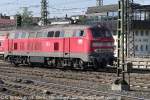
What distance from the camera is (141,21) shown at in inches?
2731

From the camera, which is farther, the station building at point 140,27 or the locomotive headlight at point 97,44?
the station building at point 140,27

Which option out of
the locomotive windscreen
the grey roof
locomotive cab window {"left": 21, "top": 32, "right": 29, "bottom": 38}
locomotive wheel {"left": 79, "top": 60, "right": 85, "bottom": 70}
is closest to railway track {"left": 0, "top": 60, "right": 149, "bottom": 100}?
locomotive wheel {"left": 79, "top": 60, "right": 85, "bottom": 70}

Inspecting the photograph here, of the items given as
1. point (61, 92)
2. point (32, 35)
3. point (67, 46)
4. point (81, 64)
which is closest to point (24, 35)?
point (32, 35)

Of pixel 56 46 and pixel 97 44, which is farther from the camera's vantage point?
pixel 56 46

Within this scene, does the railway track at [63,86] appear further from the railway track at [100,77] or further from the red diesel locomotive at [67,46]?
the red diesel locomotive at [67,46]

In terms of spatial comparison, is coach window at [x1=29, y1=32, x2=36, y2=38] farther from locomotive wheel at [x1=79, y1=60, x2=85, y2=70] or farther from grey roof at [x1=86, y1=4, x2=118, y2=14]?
grey roof at [x1=86, y1=4, x2=118, y2=14]

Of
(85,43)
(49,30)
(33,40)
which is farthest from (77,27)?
(33,40)

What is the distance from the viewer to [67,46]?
89.6 ft

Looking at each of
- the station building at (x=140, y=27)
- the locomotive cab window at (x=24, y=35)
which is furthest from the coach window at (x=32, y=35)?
the station building at (x=140, y=27)

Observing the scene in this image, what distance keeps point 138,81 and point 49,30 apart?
1020 centimetres

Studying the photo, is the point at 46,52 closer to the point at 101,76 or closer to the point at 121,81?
the point at 101,76

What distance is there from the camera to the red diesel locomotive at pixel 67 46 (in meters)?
25.7

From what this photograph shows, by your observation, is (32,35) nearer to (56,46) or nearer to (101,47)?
(56,46)

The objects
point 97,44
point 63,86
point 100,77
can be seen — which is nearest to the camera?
point 63,86
